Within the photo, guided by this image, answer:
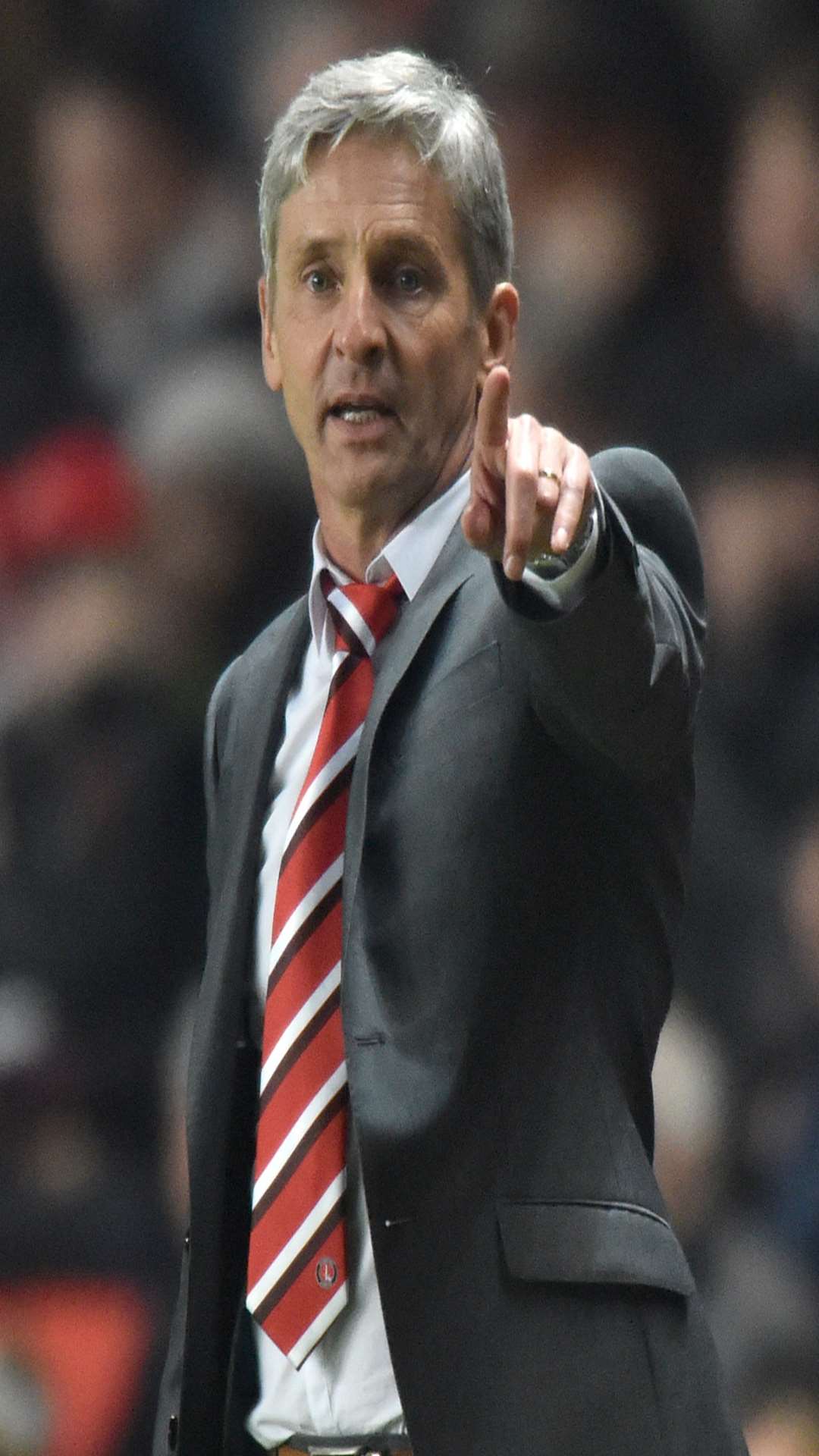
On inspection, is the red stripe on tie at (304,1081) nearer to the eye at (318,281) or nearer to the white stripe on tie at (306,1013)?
the white stripe on tie at (306,1013)

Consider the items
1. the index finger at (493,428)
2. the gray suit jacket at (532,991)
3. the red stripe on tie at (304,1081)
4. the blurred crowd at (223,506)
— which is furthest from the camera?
the blurred crowd at (223,506)

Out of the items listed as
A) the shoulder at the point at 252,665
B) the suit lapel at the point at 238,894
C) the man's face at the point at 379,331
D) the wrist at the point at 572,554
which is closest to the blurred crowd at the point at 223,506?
the shoulder at the point at 252,665

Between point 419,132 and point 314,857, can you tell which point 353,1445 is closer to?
point 314,857

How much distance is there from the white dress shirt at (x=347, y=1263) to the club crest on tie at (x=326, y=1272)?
0.01m

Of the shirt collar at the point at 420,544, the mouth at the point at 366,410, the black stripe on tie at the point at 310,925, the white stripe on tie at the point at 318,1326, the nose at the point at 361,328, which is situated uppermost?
the nose at the point at 361,328

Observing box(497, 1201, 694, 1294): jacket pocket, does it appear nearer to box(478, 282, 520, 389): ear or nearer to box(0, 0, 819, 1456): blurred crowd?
box(478, 282, 520, 389): ear

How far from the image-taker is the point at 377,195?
102cm

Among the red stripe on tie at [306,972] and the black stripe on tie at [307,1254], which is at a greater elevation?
the red stripe on tie at [306,972]

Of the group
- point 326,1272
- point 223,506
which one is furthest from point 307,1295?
point 223,506

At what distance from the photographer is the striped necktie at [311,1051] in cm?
95

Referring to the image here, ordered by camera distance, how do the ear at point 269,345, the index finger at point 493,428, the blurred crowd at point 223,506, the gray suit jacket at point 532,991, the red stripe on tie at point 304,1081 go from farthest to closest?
the blurred crowd at point 223,506
the ear at point 269,345
the red stripe on tie at point 304,1081
the gray suit jacket at point 532,991
the index finger at point 493,428

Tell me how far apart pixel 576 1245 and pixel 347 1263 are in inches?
5.6

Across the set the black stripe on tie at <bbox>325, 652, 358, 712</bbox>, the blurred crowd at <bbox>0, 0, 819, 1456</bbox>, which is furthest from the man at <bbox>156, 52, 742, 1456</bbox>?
the blurred crowd at <bbox>0, 0, 819, 1456</bbox>

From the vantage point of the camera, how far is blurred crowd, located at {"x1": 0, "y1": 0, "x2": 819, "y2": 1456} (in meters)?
1.73
